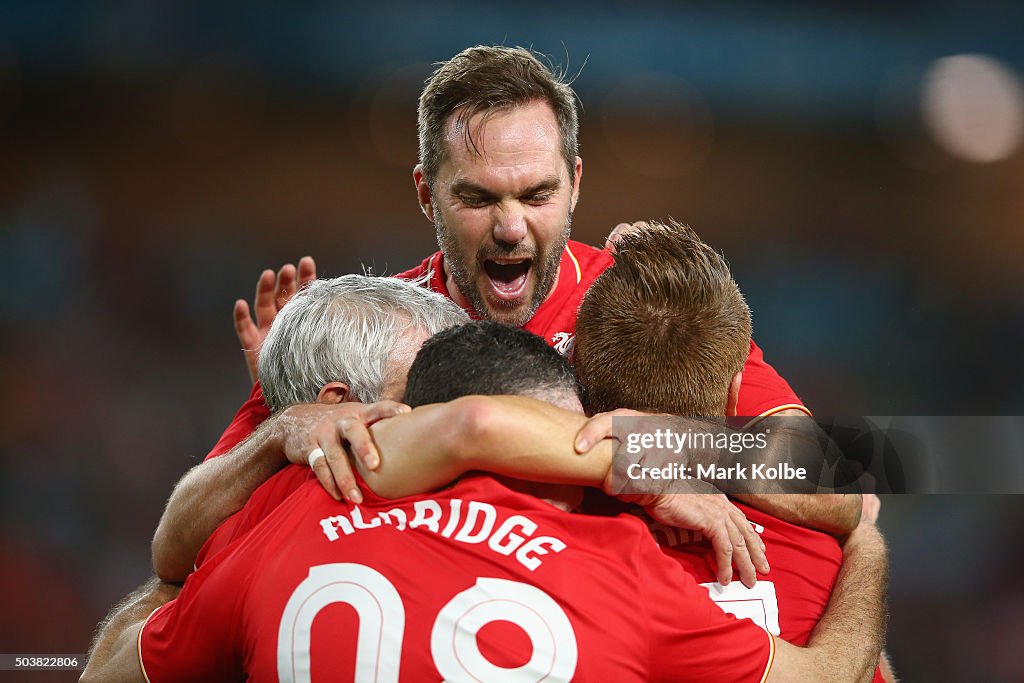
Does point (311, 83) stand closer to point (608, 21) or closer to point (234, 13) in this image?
point (234, 13)

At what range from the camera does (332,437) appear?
5.96ft

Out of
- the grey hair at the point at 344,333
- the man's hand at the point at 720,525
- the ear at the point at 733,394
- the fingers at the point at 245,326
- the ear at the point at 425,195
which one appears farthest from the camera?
the fingers at the point at 245,326

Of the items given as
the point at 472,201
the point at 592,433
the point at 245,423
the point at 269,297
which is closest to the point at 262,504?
the point at 592,433

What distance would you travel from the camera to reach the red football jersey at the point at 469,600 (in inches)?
60.6

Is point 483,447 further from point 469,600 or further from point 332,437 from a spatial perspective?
point 332,437

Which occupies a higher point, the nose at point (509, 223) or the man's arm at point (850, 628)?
the nose at point (509, 223)

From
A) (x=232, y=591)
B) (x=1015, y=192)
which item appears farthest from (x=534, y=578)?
(x=1015, y=192)

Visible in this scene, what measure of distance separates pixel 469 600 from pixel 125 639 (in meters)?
0.83

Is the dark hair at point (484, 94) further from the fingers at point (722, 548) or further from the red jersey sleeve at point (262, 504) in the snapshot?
the fingers at point (722, 548)

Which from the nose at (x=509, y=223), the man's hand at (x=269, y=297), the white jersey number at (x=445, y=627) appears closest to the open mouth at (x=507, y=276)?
the nose at (x=509, y=223)

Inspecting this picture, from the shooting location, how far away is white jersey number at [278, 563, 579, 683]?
5.03 feet

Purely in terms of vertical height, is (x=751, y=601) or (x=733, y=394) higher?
(x=733, y=394)

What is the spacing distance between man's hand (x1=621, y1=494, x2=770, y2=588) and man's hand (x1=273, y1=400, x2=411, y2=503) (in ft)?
1.57

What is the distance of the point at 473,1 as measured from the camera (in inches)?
266
